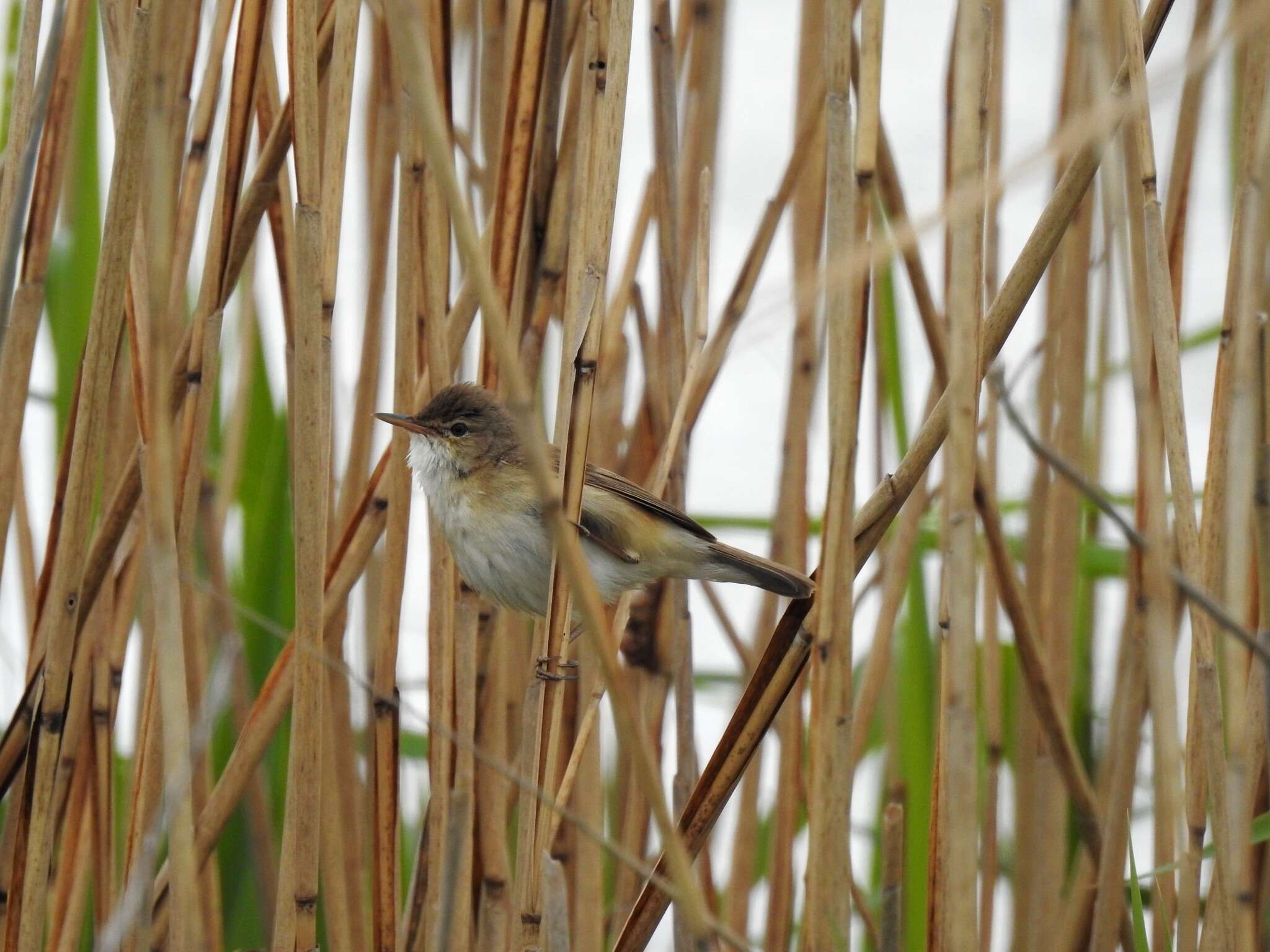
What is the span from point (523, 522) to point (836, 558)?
1208mm

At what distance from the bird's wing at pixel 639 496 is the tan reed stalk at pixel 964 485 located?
867 mm

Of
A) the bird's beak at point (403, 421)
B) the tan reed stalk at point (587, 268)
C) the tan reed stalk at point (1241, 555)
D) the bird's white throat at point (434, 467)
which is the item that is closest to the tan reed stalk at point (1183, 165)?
the tan reed stalk at point (1241, 555)

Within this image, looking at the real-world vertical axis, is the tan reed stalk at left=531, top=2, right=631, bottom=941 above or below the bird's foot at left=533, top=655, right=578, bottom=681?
above

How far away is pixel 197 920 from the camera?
54.6 inches

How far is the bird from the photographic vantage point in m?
2.23

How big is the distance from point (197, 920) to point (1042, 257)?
1.11 m

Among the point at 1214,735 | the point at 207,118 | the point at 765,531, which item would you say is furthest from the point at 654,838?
the point at 207,118

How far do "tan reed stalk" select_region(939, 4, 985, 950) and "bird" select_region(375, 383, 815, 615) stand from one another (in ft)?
2.68

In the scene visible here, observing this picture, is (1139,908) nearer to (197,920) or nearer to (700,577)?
(700,577)

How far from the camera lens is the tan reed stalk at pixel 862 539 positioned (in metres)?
1.38

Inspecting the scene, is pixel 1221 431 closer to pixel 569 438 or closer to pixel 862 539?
pixel 862 539

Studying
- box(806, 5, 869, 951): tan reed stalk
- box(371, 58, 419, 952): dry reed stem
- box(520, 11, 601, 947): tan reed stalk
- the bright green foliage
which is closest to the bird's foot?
box(520, 11, 601, 947): tan reed stalk

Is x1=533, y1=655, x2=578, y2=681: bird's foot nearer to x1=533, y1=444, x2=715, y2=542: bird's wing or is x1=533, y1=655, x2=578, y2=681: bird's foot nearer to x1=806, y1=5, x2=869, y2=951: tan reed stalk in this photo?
x1=806, y1=5, x2=869, y2=951: tan reed stalk

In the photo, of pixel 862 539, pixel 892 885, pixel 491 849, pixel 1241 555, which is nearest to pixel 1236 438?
pixel 1241 555
